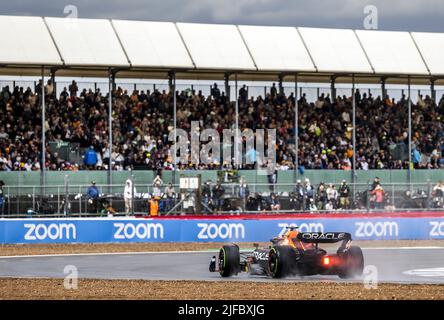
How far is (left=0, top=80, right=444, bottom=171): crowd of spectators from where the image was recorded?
124 feet

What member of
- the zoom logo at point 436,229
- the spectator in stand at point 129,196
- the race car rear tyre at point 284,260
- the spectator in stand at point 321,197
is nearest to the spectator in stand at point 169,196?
the spectator in stand at point 129,196

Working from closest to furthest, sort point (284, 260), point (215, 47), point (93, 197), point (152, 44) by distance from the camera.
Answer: point (284, 260) < point (93, 197) < point (152, 44) < point (215, 47)

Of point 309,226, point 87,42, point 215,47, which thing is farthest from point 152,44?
point 309,226

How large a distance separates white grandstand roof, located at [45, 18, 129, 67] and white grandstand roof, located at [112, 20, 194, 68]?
15.0 inches

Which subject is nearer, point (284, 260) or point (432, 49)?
point (284, 260)

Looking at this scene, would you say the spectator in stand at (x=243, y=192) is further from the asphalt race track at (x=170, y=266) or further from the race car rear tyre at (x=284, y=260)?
the race car rear tyre at (x=284, y=260)

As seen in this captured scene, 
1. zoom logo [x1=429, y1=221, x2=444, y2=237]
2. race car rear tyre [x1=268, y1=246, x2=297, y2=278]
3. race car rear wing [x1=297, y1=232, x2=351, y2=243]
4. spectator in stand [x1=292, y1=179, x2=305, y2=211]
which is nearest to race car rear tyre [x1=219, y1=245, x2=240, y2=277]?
race car rear tyre [x1=268, y1=246, x2=297, y2=278]

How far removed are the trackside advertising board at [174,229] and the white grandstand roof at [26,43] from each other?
20.7ft

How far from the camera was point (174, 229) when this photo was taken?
34625mm

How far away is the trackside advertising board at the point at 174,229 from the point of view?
33375 millimetres

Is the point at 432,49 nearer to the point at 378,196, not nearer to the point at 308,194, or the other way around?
the point at 378,196

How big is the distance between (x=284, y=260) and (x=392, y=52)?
2340 cm

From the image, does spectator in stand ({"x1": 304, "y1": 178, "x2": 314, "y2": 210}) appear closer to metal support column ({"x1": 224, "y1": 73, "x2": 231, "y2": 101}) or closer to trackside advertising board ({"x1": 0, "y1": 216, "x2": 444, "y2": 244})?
trackside advertising board ({"x1": 0, "y1": 216, "x2": 444, "y2": 244})
